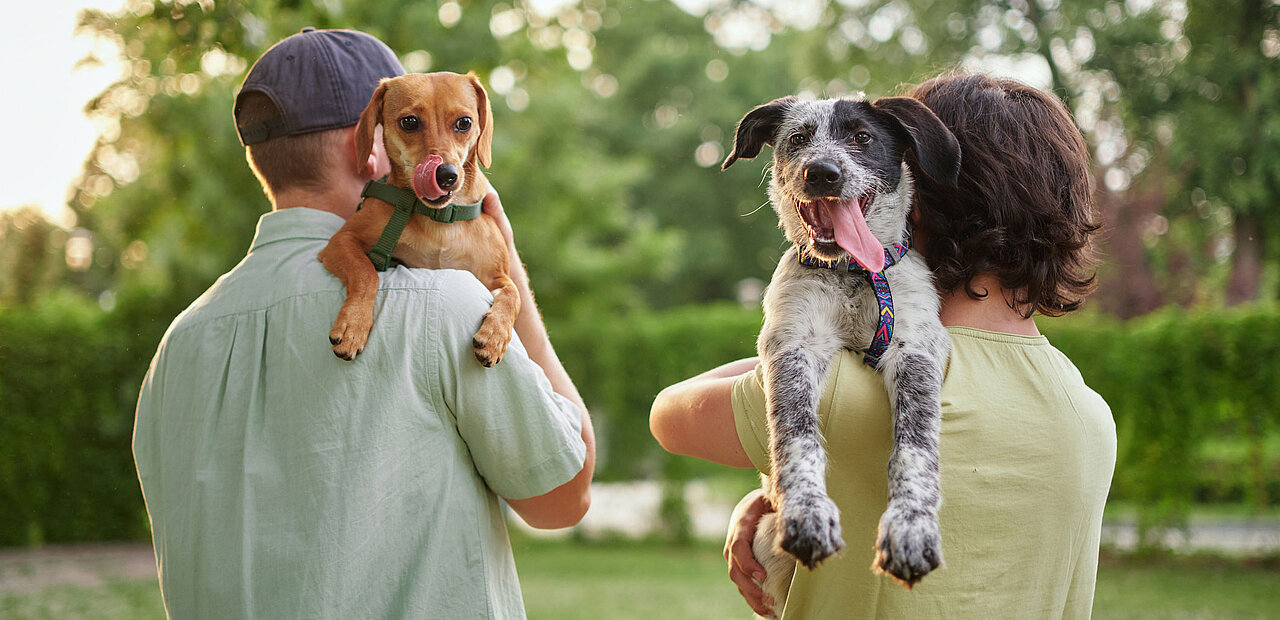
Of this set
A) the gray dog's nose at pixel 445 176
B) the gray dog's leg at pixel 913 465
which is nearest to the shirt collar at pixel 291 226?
the gray dog's nose at pixel 445 176

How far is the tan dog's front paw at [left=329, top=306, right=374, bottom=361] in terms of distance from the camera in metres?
1.79

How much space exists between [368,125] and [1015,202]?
139cm

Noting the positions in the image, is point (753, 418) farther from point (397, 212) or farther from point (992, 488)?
point (397, 212)

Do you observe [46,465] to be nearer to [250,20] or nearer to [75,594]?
[75,594]

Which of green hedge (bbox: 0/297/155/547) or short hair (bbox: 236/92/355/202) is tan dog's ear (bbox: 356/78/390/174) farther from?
green hedge (bbox: 0/297/155/547)

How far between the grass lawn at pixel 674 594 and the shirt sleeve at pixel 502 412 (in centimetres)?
634

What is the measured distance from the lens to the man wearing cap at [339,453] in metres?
1.76

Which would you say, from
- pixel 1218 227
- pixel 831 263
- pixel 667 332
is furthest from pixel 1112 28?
pixel 831 263

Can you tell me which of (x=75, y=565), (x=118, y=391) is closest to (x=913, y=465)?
(x=75, y=565)

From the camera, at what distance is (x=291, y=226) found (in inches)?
81.7

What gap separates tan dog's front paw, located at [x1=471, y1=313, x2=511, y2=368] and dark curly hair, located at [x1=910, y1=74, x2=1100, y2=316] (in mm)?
872

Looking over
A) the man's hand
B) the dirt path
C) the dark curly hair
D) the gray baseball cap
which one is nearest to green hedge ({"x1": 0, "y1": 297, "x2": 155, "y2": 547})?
the dirt path

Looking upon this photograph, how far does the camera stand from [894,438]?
173 centimetres

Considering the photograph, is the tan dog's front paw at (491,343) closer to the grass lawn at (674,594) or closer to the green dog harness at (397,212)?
the green dog harness at (397,212)
